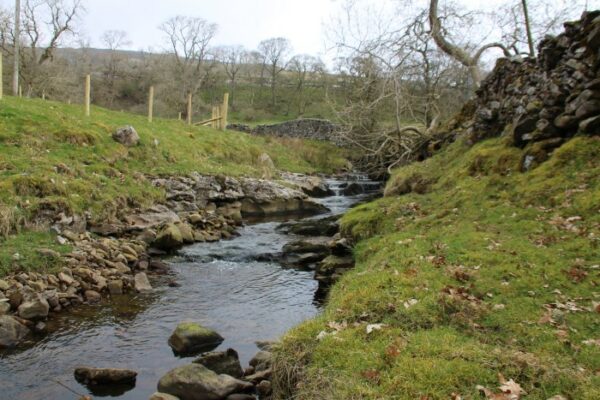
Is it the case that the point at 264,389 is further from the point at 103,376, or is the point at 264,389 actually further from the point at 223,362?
the point at 103,376

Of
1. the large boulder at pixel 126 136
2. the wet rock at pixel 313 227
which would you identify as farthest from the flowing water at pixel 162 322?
the large boulder at pixel 126 136

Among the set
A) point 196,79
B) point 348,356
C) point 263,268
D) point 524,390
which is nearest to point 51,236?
point 263,268

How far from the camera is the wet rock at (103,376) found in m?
6.45

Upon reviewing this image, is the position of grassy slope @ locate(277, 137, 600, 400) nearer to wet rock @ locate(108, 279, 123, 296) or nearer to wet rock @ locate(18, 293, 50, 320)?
wet rock @ locate(108, 279, 123, 296)

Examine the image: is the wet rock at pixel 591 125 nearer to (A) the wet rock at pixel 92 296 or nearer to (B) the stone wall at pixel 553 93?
(B) the stone wall at pixel 553 93

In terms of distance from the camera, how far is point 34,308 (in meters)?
8.34

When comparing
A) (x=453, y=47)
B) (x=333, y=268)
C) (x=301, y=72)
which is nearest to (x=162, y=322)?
(x=333, y=268)

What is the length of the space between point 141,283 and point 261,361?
4.83 metres

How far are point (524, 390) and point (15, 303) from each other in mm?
8486

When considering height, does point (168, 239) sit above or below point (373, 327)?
below

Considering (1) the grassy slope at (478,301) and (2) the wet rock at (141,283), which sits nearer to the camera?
(1) the grassy slope at (478,301)

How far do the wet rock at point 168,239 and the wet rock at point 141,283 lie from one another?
268 centimetres

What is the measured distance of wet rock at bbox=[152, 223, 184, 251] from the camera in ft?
44.3

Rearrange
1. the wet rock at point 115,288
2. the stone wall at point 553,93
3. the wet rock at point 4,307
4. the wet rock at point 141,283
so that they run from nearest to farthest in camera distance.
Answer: the wet rock at point 4,307 → the stone wall at point 553,93 → the wet rock at point 115,288 → the wet rock at point 141,283
